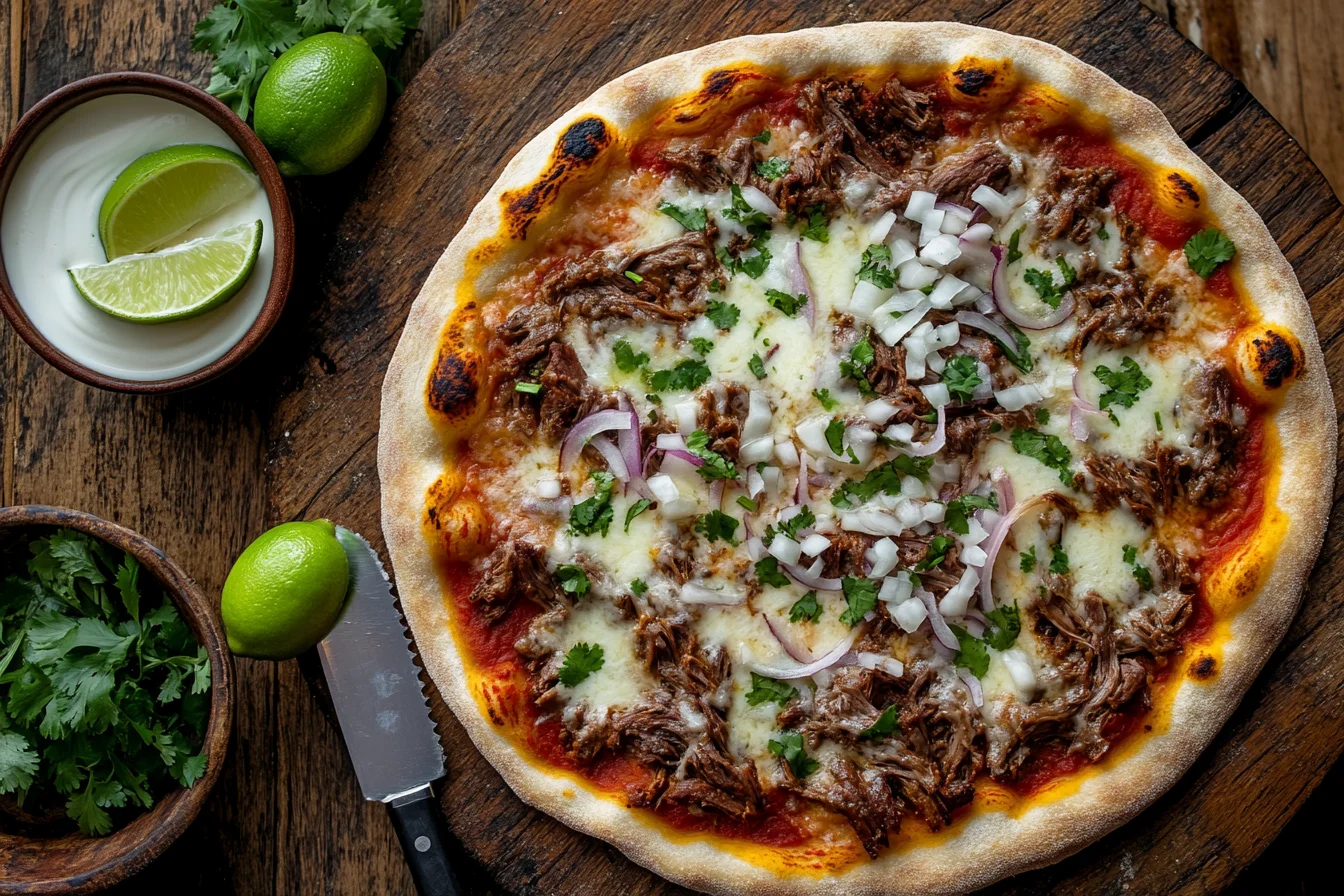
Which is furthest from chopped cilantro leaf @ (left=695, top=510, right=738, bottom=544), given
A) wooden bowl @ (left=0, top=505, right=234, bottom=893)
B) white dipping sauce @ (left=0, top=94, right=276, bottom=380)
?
white dipping sauce @ (left=0, top=94, right=276, bottom=380)

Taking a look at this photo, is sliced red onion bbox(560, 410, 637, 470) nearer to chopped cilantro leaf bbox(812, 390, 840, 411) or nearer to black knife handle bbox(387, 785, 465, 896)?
chopped cilantro leaf bbox(812, 390, 840, 411)

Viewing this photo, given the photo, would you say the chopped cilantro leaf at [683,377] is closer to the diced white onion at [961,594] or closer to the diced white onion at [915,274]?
the diced white onion at [915,274]

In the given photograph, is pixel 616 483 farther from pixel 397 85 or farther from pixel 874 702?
pixel 397 85

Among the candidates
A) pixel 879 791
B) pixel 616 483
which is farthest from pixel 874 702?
pixel 616 483

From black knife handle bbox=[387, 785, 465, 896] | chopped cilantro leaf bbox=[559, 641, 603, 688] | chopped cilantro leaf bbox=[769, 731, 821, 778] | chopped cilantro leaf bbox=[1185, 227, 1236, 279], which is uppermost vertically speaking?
chopped cilantro leaf bbox=[1185, 227, 1236, 279]

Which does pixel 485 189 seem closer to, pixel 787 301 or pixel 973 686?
pixel 787 301

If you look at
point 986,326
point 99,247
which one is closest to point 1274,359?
point 986,326
